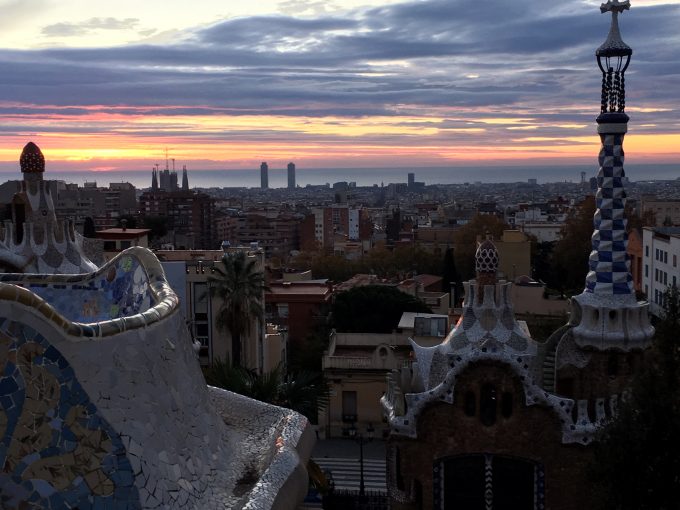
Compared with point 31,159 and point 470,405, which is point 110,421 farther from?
point 31,159

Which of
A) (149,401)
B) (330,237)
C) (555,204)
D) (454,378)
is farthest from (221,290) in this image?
(555,204)

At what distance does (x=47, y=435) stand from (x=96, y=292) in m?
3.16

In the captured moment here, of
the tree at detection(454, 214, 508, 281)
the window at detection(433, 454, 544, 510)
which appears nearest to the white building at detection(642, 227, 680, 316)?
the tree at detection(454, 214, 508, 281)

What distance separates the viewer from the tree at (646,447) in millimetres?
9578

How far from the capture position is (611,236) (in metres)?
13.8

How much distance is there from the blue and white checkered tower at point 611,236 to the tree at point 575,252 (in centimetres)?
3371

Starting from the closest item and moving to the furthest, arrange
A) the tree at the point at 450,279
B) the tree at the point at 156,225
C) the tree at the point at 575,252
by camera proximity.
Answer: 1. the tree at the point at 450,279
2. the tree at the point at 575,252
3. the tree at the point at 156,225

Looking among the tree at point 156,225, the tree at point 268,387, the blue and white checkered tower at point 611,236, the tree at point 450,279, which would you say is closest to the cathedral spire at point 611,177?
the blue and white checkered tower at point 611,236

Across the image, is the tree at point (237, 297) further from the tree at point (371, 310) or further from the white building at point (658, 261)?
the white building at point (658, 261)

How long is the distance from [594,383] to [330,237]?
96929mm

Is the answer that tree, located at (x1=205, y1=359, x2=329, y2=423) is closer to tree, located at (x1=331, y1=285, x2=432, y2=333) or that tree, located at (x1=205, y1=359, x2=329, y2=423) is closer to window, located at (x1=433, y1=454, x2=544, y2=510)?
window, located at (x1=433, y1=454, x2=544, y2=510)

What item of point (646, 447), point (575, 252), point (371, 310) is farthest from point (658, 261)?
point (646, 447)

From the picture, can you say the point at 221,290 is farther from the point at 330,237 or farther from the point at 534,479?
the point at 330,237

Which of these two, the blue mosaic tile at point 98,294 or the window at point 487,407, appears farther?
the window at point 487,407
